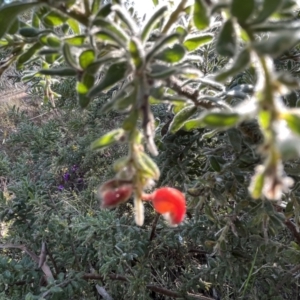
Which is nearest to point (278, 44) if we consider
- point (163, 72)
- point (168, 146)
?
point (163, 72)

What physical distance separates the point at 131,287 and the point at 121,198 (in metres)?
1.07

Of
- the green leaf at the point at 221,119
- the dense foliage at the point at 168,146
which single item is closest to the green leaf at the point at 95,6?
the dense foliage at the point at 168,146

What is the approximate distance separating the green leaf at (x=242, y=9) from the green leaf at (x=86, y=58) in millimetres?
278

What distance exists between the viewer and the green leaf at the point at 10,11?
643 millimetres

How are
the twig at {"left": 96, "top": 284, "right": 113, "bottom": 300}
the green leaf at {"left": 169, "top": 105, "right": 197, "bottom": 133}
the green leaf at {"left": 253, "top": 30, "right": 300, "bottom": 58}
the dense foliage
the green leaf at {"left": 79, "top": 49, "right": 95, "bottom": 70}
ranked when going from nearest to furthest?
the green leaf at {"left": 253, "top": 30, "right": 300, "bottom": 58} → the dense foliage → the green leaf at {"left": 79, "top": 49, "right": 95, "bottom": 70} → the green leaf at {"left": 169, "top": 105, "right": 197, "bottom": 133} → the twig at {"left": 96, "top": 284, "right": 113, "bottom": 300}

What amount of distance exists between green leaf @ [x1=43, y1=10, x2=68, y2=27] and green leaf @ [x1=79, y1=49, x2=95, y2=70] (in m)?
0.08

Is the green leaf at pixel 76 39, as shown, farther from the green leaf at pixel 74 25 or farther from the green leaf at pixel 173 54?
the green leaf at pixel 173 54

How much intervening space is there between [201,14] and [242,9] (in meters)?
0.15

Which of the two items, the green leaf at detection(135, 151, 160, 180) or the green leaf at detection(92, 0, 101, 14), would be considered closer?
the green leaf at detection(135, 151, 160, 180)

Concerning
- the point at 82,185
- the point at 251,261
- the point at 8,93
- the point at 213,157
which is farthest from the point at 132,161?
the point at 8,93

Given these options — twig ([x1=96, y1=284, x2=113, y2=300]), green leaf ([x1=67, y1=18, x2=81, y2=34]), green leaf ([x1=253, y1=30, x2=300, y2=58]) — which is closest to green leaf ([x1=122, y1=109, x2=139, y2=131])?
green leaf ([x1=253, y1=30, x2=300, y2=58])

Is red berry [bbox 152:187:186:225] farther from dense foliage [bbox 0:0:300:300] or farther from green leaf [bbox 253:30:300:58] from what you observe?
green leaf [bbox 253:30:300:58]

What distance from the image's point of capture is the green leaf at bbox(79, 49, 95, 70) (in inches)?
26.9

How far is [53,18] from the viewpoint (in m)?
0.73
